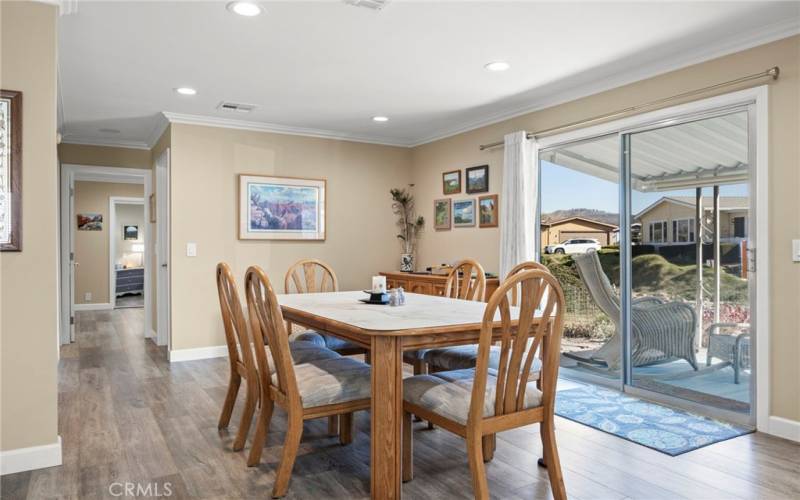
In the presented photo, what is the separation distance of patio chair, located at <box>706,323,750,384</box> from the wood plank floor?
497mm

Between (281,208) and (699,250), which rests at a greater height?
(281,208)

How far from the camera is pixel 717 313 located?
347cm

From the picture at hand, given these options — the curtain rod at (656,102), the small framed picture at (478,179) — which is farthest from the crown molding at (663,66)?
the small framed picture at (478,179)

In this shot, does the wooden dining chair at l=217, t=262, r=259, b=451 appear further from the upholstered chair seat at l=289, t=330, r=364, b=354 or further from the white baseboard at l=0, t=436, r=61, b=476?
the white baseboard at l=0, t=436, r=61, b=476

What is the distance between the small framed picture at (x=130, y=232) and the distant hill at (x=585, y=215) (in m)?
9.87

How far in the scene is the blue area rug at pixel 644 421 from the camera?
2.96 meters

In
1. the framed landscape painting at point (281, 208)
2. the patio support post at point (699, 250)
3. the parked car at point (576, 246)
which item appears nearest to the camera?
the patio support post at point (699, 250)

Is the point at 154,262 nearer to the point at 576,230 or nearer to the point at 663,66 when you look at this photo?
the point at 576,230

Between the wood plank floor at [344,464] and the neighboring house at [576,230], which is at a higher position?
the neighboring house at [576,230]

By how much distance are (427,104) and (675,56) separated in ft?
6.42

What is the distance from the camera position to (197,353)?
514 cm

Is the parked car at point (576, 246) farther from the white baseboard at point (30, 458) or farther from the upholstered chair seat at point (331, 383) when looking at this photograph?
the white baseboard at point (30, 458)

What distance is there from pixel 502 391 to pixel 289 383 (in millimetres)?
885

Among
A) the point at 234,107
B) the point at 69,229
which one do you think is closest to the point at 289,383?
the point at 234,107
